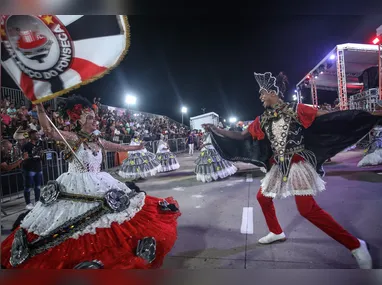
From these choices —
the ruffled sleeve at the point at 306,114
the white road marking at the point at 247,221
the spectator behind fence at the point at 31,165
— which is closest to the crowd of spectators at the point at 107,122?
the spectator behind fence at the point at 31,165

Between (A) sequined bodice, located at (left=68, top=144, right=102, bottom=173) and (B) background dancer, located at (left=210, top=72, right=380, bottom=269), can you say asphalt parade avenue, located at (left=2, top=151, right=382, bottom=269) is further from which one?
(A) sequined bodice, located at (left=68, top=144, right=102, bottom=173)

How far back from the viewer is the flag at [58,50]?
2172mm

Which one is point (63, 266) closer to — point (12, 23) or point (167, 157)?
point (12, 23)

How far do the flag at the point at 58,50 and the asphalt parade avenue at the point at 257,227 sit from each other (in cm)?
218

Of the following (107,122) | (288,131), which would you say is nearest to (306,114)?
→ (288,131)

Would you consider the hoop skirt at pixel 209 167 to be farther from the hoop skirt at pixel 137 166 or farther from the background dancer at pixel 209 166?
the hoop skirt at pixel 137 166

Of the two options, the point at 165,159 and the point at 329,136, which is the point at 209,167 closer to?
the point at 165,159

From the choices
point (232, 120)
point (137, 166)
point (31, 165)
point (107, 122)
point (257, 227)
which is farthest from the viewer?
point (107, 122)

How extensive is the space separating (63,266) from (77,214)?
18.1 inches

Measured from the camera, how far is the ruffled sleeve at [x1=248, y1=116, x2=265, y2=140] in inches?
118

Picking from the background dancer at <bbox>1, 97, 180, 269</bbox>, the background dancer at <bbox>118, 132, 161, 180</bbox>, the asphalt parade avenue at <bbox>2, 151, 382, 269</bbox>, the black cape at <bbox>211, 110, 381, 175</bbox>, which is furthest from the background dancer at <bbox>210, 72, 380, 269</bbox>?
the background dancer at <bbox>118, 132, 161, 180</bbox>

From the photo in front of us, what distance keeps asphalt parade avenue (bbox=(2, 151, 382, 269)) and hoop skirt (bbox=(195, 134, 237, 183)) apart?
844 mm

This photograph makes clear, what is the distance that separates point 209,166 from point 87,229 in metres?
4.75

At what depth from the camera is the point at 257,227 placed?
10.9 feet
